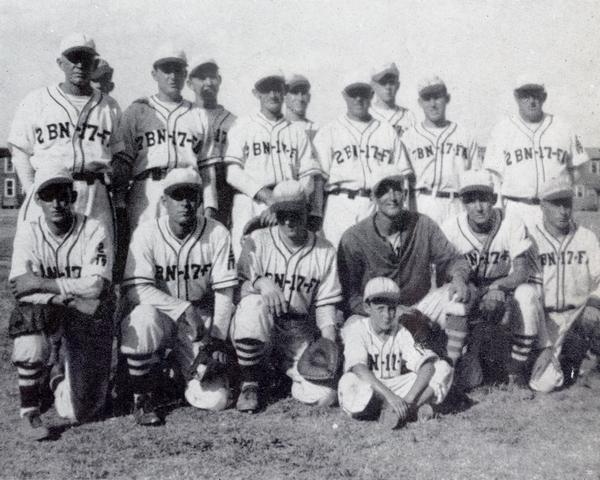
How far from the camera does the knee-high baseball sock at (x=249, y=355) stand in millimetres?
4637

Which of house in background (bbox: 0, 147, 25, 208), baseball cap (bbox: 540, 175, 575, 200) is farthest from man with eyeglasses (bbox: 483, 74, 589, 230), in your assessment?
house in background (bbox: 0, 147, 25, 208)

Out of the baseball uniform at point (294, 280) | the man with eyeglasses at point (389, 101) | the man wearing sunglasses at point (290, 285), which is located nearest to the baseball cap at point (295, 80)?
the man with eyeglasses at point (389, 101)

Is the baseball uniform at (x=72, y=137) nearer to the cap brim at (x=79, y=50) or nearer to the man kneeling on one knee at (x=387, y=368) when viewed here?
the cap brim at (x=79, y=50)

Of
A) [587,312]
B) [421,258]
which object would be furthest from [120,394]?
[587,312]

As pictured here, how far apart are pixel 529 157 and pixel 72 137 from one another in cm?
374

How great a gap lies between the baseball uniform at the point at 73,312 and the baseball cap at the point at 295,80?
309 cm

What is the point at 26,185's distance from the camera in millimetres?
5070

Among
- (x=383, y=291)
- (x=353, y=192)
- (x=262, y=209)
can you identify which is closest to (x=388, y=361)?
(x=383, y=291)

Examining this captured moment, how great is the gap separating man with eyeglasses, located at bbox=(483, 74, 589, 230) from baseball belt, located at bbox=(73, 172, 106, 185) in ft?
10.9

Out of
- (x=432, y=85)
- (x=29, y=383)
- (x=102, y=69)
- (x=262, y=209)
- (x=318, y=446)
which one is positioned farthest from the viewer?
(x=102, y=69)

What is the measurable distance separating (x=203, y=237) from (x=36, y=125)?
57.4 inches

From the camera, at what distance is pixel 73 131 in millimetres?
4957

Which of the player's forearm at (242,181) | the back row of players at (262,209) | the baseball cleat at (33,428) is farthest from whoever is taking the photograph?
the player's forearm at (242,181)

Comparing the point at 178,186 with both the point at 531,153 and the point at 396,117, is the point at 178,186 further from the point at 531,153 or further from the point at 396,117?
the point at 531,153
